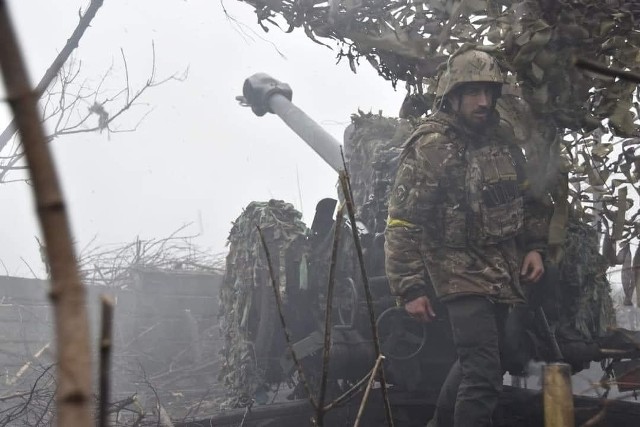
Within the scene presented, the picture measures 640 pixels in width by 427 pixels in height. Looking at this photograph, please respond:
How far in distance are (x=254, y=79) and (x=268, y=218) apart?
3082mm

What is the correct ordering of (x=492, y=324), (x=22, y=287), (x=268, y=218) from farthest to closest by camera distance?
(x=22, y=287)
(x=268, y=218)
(x=492, y=324)

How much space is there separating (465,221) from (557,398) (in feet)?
7.83

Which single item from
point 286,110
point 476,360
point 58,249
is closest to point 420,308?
point 476,360

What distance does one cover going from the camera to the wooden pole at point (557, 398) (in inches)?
62.9

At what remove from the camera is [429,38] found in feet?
15.1

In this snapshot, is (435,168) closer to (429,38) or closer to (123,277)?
(429,38)

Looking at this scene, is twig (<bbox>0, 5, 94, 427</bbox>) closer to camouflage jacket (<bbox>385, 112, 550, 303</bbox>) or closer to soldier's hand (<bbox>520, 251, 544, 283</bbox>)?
camouflage jacket (<bbox>385, 112, 550, 303</bbox>)

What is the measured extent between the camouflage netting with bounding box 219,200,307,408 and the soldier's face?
177 centimetres

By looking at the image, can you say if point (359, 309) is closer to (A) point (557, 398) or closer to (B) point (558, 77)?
(B) point (558, 77)

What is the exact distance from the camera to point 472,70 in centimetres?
392

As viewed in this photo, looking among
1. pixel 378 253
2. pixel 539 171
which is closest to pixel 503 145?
pixel 539 171

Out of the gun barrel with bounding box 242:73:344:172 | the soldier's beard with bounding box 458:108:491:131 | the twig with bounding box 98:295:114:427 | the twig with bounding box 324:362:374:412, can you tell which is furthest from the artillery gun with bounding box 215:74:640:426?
the twig with bounding box 98:295:114:427

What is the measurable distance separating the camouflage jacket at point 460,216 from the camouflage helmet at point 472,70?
227mm

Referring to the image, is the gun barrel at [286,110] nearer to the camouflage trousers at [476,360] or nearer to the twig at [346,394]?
the camouflage trousers at [476,360]
